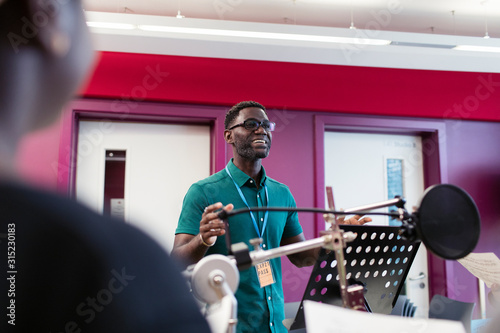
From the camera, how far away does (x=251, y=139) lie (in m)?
2.09

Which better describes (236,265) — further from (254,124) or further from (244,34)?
(244,34)

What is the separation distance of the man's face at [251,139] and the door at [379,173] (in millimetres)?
1675

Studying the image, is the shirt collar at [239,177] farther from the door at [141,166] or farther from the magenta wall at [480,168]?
the magenta wall at [480,168]

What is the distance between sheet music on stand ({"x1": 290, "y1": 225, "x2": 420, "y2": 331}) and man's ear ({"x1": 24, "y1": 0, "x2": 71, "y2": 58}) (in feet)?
2.82

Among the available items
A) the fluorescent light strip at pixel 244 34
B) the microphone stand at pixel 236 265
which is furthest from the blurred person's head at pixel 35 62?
the fluorescent light strip at pixel 244 34

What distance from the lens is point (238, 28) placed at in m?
2.69

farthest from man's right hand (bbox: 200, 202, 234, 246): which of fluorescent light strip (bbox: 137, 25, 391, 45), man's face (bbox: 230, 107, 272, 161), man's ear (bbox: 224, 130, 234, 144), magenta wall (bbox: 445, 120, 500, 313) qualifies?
Result: magenta wall (bbox: 445, 120, 500, 313)

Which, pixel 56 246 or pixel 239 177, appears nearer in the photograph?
pixel 56 246

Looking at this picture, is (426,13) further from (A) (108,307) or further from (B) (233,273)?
(A) (108,307)

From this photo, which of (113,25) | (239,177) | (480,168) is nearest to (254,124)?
(239,177)

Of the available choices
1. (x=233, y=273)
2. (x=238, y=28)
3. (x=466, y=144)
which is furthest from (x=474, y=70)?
(x=233, y=273)

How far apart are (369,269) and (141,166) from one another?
2463 millimetres

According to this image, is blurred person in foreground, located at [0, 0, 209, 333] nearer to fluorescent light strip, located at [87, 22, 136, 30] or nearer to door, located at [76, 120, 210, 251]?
fluorescent light strip, located at [87, 22, 136, 30]

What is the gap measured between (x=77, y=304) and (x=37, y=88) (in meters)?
0.18
